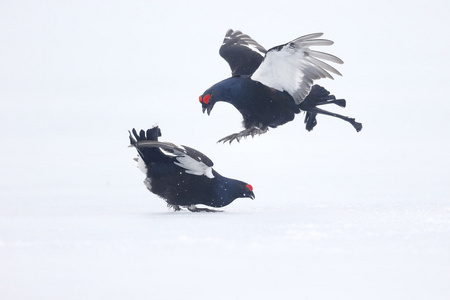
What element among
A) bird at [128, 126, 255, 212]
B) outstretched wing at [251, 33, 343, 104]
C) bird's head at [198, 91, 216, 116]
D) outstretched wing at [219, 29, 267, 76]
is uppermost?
outstretched wing at [219, 29, 267, 76]

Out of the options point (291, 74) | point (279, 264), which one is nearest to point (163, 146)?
point (291, 74)

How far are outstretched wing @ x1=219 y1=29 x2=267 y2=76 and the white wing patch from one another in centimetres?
178

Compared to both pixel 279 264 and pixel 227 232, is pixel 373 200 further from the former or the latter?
pixel 279 264

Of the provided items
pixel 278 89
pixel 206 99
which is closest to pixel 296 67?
pixel 278 89

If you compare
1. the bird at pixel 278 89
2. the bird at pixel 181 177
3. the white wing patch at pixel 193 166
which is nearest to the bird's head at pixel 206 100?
the bird at pixel 278 89

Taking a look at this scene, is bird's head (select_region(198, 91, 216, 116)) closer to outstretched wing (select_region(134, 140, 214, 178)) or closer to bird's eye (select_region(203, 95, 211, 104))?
bird's eye (select_region(203, 95, 211, 104))

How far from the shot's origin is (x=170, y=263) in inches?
165

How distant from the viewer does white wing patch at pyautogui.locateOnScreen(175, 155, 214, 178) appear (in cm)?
605

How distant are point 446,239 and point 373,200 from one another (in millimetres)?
2334

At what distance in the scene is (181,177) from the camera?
241 inches

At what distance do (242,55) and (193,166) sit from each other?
2148mm

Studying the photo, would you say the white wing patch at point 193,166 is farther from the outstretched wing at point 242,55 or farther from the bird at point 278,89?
the outstretched wing at point 242,55

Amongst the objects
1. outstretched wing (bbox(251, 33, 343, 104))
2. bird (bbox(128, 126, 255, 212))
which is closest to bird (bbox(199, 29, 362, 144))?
outstretched wing (bbox(251, 33, 343, 104))

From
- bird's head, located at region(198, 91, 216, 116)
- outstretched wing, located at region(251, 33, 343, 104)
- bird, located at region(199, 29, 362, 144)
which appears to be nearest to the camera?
outstretched wing, located at region(251, 33, 343, 104)
